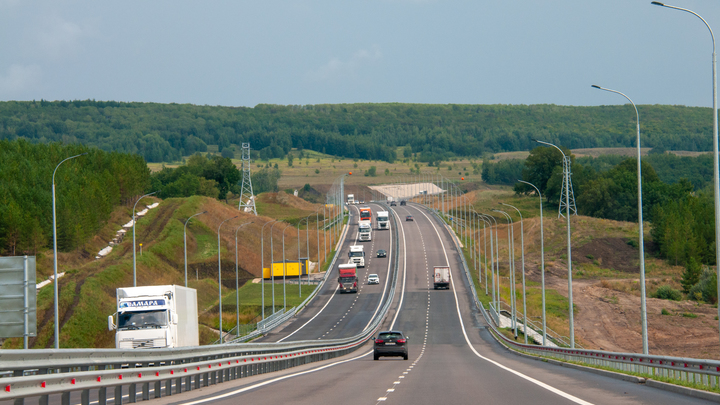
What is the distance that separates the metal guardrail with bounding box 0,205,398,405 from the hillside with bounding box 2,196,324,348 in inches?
1604

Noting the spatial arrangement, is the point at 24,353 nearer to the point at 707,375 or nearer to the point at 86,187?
the point at 707,375

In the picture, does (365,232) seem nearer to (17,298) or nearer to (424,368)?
(424,368)

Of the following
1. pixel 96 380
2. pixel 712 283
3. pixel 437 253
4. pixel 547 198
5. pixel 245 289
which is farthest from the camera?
pixel 547 198

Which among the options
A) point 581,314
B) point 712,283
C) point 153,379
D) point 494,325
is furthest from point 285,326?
point 153,379

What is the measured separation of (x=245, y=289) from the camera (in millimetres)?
102812

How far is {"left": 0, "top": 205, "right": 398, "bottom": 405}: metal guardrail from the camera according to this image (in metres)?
11.9

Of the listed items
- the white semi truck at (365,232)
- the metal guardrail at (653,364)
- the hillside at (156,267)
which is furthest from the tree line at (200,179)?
the metal guardrail at (653,364)

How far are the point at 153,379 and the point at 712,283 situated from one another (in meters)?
89.2

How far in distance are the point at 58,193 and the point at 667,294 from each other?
7780cm

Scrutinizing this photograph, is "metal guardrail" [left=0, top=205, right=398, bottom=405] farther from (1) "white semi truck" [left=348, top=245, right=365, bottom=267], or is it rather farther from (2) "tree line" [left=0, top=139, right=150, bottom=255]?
(1) "white semi truck" [left=348, top=245, right=365, bottom=267]

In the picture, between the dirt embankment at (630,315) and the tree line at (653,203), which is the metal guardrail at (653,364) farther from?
the tree line at (653,203)

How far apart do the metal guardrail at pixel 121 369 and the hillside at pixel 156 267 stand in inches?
1604

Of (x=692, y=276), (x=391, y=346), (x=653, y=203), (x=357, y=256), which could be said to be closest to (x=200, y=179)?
A: (x=357, y=256)

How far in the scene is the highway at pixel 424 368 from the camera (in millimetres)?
16109
